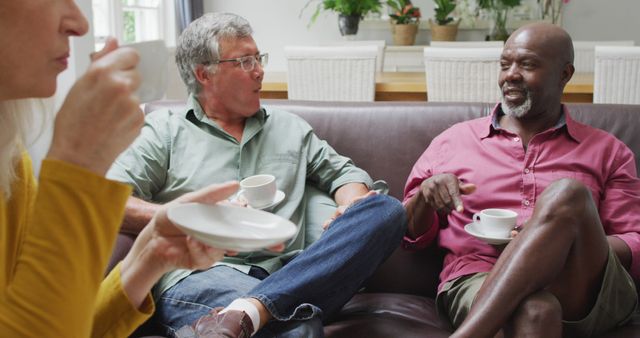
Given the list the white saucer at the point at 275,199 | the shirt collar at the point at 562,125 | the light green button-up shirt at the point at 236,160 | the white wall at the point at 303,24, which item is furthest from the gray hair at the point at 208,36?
the white wall at the point at 303,24

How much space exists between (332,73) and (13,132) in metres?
2.80

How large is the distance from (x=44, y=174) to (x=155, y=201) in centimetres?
140

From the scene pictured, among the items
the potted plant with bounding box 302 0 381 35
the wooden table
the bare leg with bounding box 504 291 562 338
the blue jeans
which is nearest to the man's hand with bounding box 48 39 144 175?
the blue jeans

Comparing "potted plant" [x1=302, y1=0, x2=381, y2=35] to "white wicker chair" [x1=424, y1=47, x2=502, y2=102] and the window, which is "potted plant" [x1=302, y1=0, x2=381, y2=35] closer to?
the window

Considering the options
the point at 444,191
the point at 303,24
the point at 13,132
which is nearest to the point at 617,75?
the point at 444,191

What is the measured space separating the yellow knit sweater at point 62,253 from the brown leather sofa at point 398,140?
118cm

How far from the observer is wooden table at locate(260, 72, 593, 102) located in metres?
3.65

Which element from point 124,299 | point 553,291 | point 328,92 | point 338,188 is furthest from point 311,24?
point 124,299

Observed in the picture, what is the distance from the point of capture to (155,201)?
7.09ft

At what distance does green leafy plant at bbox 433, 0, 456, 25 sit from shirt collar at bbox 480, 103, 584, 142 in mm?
3670

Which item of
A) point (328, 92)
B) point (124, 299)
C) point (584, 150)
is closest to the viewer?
point (124, 299)

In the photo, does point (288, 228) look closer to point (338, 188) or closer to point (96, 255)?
point (96, 255)

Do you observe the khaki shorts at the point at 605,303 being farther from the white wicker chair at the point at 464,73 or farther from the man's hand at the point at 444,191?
the white wicker chair at the point at 464,73

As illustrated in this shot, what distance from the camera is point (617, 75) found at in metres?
3.36
